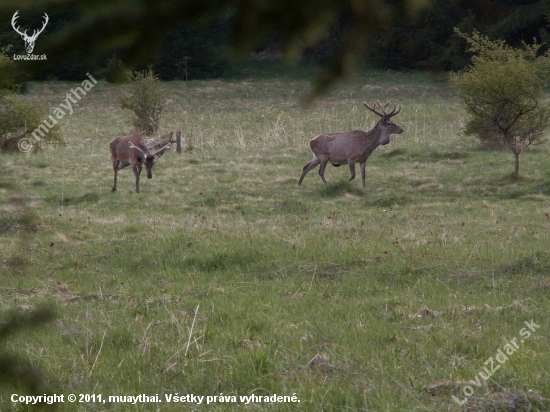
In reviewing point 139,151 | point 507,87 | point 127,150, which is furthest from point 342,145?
point 127,150

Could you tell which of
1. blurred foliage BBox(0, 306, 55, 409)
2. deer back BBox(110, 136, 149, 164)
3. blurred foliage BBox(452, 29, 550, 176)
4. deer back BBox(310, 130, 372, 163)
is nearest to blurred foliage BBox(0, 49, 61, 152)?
deer back BBox(110, 136, 149, 164)

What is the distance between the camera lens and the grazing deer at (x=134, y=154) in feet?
50.1

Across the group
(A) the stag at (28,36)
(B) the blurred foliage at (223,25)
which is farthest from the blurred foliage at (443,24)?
(A) the stag at (28,36)

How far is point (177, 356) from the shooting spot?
4.57 meters

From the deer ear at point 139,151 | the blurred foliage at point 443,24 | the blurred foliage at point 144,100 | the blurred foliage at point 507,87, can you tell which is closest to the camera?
the blurred foliage at point 443,24

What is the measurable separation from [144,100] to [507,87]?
13.0 meters

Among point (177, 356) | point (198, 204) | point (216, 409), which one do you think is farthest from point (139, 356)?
point (198, 204)

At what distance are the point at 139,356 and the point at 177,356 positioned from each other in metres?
0.27

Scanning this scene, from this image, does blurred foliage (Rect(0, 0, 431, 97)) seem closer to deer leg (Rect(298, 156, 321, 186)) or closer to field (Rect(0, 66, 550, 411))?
field (Rect(0, 66, 550, 411))

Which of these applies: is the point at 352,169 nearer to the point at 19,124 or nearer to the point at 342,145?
the point at 342,145

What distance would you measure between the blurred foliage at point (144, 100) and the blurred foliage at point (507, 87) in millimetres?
11258

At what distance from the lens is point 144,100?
77.2 ft

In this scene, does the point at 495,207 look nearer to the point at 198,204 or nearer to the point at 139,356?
the point at 198,204

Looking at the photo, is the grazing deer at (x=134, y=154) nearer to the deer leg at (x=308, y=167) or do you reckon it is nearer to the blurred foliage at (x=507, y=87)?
the deer leg at (x=308, y=167)
